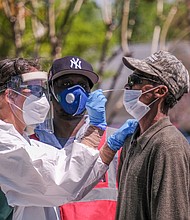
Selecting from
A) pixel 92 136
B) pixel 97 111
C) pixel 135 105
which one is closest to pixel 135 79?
pixel 135 105

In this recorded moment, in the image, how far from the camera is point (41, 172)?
3438mm

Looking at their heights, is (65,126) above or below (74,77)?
below

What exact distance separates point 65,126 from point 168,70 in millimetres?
1045

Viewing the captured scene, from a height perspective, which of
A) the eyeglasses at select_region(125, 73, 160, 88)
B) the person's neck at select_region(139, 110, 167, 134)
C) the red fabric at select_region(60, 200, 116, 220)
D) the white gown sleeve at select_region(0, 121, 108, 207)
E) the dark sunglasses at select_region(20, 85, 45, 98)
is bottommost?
the red fabric at select_region(60, 200, 116, 220)

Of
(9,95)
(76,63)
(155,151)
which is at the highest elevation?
(76,63)

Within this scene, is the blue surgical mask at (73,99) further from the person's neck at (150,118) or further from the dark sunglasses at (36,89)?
the person's neck at (150,118)

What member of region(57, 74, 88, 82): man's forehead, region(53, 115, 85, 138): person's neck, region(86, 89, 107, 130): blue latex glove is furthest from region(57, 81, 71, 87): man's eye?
region(86, 89, 107, 130): blue latex glove

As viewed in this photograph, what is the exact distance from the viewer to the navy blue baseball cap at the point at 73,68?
419 cm

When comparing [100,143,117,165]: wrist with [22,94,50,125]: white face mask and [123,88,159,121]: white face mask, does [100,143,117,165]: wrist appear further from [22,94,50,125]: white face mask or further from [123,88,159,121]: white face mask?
[22,94,50,125]: white face mask

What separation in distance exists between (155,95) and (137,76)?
154 mm

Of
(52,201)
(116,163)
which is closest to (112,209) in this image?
(116,163)

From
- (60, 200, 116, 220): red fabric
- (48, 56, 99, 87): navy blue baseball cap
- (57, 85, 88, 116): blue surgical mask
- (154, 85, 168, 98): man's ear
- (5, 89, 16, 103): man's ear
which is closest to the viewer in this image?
(154, 85, 168, 98): man's ear

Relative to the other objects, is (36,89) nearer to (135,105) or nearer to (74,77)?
(74,77)

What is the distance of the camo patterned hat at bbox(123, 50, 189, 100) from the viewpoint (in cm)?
341
